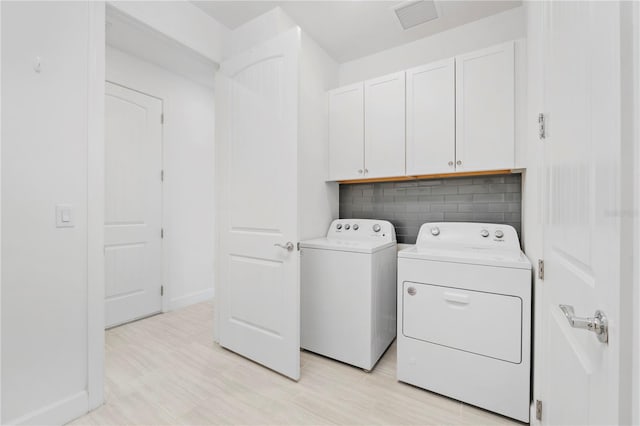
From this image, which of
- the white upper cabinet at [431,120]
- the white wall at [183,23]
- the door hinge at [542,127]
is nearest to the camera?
the door hinge at [542,127]

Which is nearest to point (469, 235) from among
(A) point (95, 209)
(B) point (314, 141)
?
(B) point (314, 141)

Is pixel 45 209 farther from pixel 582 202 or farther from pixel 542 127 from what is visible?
pixel 542 127

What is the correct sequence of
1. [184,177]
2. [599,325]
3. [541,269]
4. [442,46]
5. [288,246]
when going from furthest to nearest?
[184,177] → [442,46] → [288,246] → [541,269] → [599,325]

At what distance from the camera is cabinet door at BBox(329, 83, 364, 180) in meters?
2.45

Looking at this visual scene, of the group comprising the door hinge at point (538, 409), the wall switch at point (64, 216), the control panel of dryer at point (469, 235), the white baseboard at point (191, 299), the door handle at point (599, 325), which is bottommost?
the white baseboard at point (191, 299)

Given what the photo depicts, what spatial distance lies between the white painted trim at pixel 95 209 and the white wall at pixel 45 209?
17 millimetres

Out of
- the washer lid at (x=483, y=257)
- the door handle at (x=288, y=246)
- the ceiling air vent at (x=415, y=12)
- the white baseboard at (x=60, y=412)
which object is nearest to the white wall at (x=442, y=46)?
the ceiling air vent at (x=415, y=12)

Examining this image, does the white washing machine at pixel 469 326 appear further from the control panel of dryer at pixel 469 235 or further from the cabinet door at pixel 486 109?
the cabinet door at pixel 486 109

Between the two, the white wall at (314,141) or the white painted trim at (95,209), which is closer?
the white painted trim at (95,209)

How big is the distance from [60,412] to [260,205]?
1510 mm

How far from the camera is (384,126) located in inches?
91.7

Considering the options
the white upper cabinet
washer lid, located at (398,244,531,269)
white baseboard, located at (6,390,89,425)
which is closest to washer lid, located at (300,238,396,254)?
washer lid, located at (398,244,531,269)

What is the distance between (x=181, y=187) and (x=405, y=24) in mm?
2762

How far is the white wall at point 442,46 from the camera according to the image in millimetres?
2127
